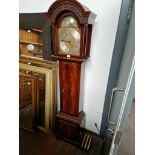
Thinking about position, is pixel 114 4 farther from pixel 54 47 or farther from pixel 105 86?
pixel 105 86

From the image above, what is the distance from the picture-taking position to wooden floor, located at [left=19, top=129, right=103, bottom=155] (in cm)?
171

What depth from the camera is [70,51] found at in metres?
1.45

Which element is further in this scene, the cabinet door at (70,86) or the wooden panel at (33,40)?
the wooden panel at (33,40)

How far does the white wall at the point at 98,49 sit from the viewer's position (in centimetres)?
143

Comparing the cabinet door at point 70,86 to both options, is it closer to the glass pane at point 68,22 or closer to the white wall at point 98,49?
the white wall at point 98,49

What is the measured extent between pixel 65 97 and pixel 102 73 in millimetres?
534

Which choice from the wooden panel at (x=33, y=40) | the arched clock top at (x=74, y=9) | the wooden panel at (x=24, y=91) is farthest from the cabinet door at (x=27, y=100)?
the arched clock top at (x=74, y=9)

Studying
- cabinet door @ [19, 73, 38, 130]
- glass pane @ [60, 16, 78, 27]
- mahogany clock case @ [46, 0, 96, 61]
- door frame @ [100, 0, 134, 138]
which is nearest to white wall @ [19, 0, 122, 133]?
door frame @ [100, 0, 134, 138]

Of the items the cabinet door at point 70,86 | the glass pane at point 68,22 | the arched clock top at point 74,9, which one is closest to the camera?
the arched clock top at point 74,9

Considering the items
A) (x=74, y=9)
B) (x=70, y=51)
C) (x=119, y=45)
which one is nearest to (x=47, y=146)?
(x=70, y=51)
